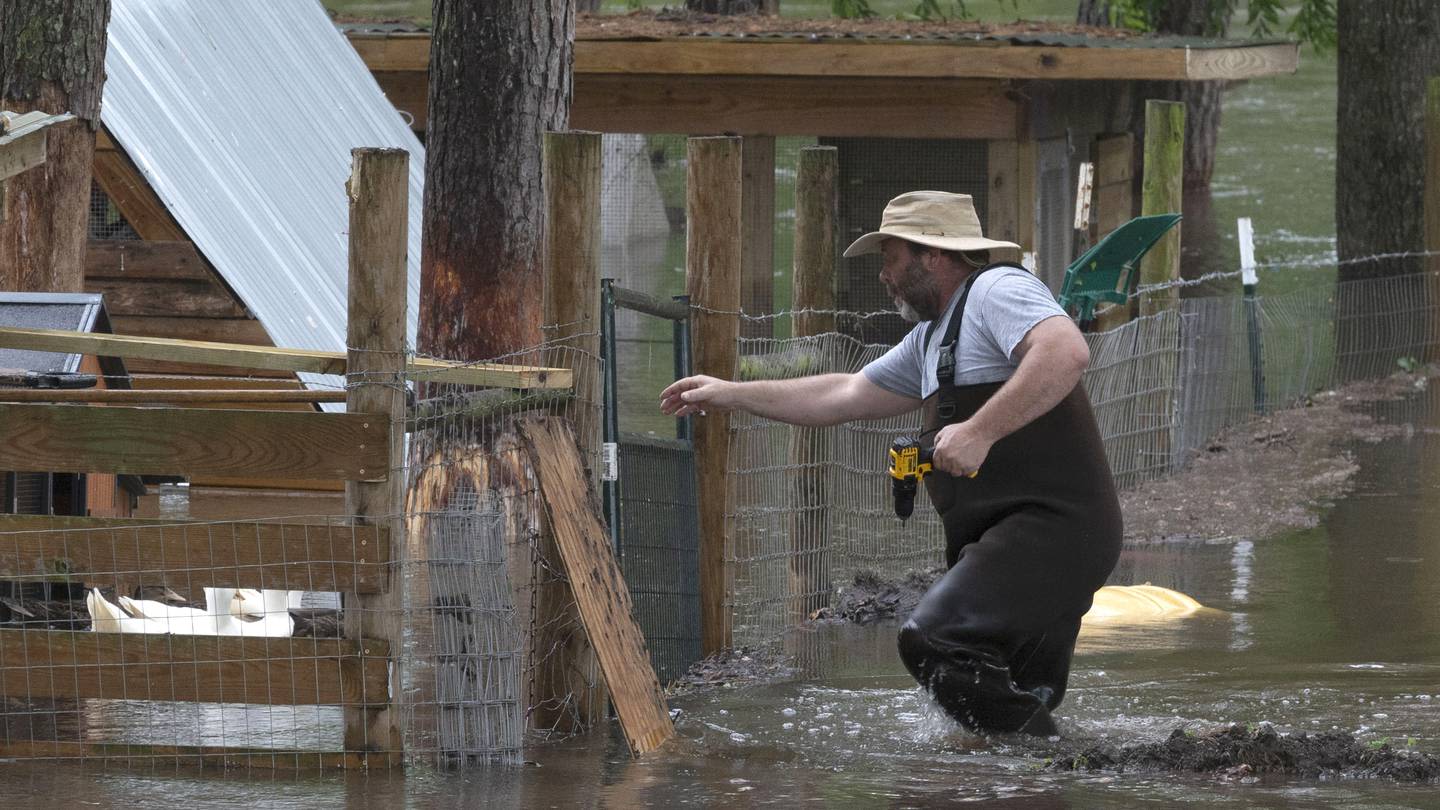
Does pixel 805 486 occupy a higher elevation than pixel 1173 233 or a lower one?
lower

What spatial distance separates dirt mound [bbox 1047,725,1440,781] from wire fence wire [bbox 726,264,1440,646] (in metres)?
2.23

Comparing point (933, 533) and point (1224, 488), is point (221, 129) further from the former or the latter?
Result: point (1224, 488)

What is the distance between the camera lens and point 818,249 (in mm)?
8219

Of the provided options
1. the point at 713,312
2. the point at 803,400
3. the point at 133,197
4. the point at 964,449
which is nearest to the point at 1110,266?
the point at 713,312

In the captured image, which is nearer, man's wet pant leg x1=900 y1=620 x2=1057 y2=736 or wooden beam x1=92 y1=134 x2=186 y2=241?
man's wet pant leg x1=900 y1=620 x2=1057 y2=736

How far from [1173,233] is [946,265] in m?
5.56

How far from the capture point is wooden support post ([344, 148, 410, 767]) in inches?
Result: 218

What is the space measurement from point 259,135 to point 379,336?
7003mm

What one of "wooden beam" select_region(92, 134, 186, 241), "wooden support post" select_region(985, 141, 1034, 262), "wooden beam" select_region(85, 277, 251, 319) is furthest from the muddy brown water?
"wooden support post" select_region(985, 141, 1034, 262)

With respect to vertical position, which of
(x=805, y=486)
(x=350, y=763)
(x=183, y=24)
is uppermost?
(x=183, y=24)

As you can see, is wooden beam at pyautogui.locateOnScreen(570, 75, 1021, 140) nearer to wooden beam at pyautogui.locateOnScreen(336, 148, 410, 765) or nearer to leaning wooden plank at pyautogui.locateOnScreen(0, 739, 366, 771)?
wooden beam at pyautogui.locateOnScreen(336, 148, 410, 765)

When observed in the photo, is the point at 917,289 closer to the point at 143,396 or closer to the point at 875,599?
the point at 143,396

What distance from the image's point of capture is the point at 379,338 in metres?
5.57

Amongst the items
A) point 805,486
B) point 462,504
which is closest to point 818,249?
point 805,486
